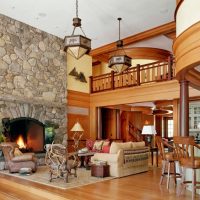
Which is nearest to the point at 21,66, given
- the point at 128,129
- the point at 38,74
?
the point at 38,74

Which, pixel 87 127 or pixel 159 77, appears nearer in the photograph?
pixel 159 77

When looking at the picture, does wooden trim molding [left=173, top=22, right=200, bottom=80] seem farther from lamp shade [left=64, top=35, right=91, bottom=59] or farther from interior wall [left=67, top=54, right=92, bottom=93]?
interior wall [left=67, top=54, right=92, bottom=93]

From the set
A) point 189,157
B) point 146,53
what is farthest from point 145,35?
point 189,157

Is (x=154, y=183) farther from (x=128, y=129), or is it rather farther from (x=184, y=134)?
(x=128, y=129)

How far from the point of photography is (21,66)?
9000 mm

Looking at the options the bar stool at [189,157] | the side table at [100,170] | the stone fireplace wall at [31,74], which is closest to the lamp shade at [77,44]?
the bar stool at [189,157]

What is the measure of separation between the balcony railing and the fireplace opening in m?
3.35

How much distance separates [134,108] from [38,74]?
6301mm

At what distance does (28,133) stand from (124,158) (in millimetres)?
3967

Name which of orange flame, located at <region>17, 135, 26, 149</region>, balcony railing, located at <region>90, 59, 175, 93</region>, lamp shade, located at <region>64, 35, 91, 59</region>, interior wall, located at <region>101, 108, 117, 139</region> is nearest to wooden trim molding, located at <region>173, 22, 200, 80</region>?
lamp shade, located at <region>64, 35, 91, 59</region>

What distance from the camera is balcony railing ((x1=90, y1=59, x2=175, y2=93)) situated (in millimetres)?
9576

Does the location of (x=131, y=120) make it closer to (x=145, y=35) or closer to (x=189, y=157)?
(x=145, y=35)

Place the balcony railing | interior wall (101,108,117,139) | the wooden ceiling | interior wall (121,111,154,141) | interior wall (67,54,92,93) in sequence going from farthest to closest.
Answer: interior wall (121,111,154,141) < interior wall (101,108,117,139) < interior wall (67,54,92,93) < the balcony railing < the wooden ceiling

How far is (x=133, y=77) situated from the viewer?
1062 cm
